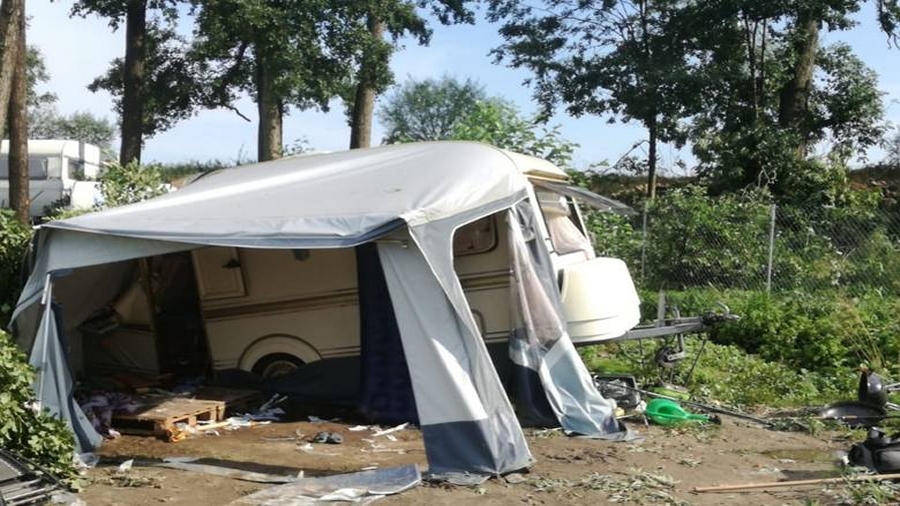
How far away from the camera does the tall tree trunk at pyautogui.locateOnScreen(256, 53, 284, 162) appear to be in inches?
847

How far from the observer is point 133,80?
74.2ft

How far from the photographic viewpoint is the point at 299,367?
9.49m

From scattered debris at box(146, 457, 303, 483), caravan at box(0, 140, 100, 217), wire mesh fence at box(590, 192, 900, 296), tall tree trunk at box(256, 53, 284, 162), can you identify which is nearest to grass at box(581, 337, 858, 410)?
wire mesh fence at box(590, 192, 900, 296)

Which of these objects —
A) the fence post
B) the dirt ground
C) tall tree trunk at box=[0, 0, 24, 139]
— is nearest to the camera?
the dirt ground

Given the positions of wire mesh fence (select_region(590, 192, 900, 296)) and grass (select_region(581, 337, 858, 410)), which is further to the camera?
wire mesh fence (select_region(590, 192, 900, 296))

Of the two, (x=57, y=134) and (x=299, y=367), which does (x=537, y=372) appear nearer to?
(x=299, y=367)

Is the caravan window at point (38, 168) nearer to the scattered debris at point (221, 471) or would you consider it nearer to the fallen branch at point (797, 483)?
the scattered debris at point (221, 471)

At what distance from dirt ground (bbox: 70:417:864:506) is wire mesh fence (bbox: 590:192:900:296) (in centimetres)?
507

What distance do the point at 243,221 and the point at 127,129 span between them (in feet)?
54.6

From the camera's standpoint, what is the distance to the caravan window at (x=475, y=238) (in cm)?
884

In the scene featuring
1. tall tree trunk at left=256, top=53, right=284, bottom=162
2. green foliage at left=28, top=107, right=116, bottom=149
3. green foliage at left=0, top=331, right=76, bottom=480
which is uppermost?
green foliage at left=28, top=107, right=116, bottom=149

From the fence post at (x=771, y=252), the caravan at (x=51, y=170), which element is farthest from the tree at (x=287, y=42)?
the fence post at (x=771, y=252)

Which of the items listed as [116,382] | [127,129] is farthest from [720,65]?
[116,382]

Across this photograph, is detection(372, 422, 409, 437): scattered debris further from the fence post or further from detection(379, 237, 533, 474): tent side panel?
the fence post
